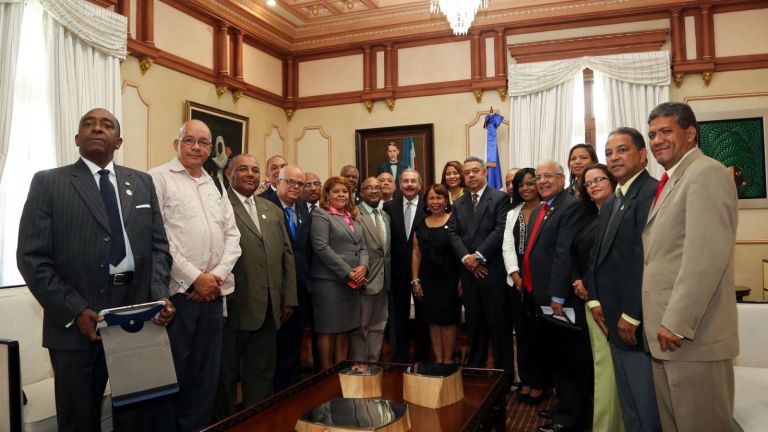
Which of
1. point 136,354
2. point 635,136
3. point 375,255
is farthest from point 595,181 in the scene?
point 136,354

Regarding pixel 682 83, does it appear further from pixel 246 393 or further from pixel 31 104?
pixel 31 104

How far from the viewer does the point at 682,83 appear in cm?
596

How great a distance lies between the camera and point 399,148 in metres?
6.88

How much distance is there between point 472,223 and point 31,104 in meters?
A: 3.52

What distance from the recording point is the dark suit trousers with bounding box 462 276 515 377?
11.7 feet

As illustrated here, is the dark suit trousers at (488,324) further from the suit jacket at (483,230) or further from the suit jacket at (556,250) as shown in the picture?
the suit jacket at (556,250)

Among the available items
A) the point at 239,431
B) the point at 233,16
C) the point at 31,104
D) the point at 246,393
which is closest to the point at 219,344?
the point at 246,393

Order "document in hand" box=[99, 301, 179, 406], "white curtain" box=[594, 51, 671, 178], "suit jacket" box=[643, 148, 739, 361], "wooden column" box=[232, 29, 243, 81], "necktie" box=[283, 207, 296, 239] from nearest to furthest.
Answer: "suit jacket" box=[643, 148, 739, 361]
"document in hand" box=[99, 301, 179, 406]
"necktie" box=[283, 207, 296, 239]
"white curtain" box=[594, 51, 671, 178]
"wooden column" box=[232, 29, 243, 81]

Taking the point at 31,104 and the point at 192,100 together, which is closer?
the point at 31,104

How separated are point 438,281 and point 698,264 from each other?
7.02ft

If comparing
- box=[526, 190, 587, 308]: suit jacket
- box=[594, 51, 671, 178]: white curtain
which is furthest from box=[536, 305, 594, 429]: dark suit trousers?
box=[594, 51, 671, 178]: white curtain

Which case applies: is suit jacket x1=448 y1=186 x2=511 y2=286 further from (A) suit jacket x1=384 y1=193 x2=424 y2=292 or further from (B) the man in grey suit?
(B) the man in grey suit

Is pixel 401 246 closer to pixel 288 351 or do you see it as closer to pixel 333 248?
pixel 333 248

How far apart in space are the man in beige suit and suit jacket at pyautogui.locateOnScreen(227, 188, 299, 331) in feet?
6.38
